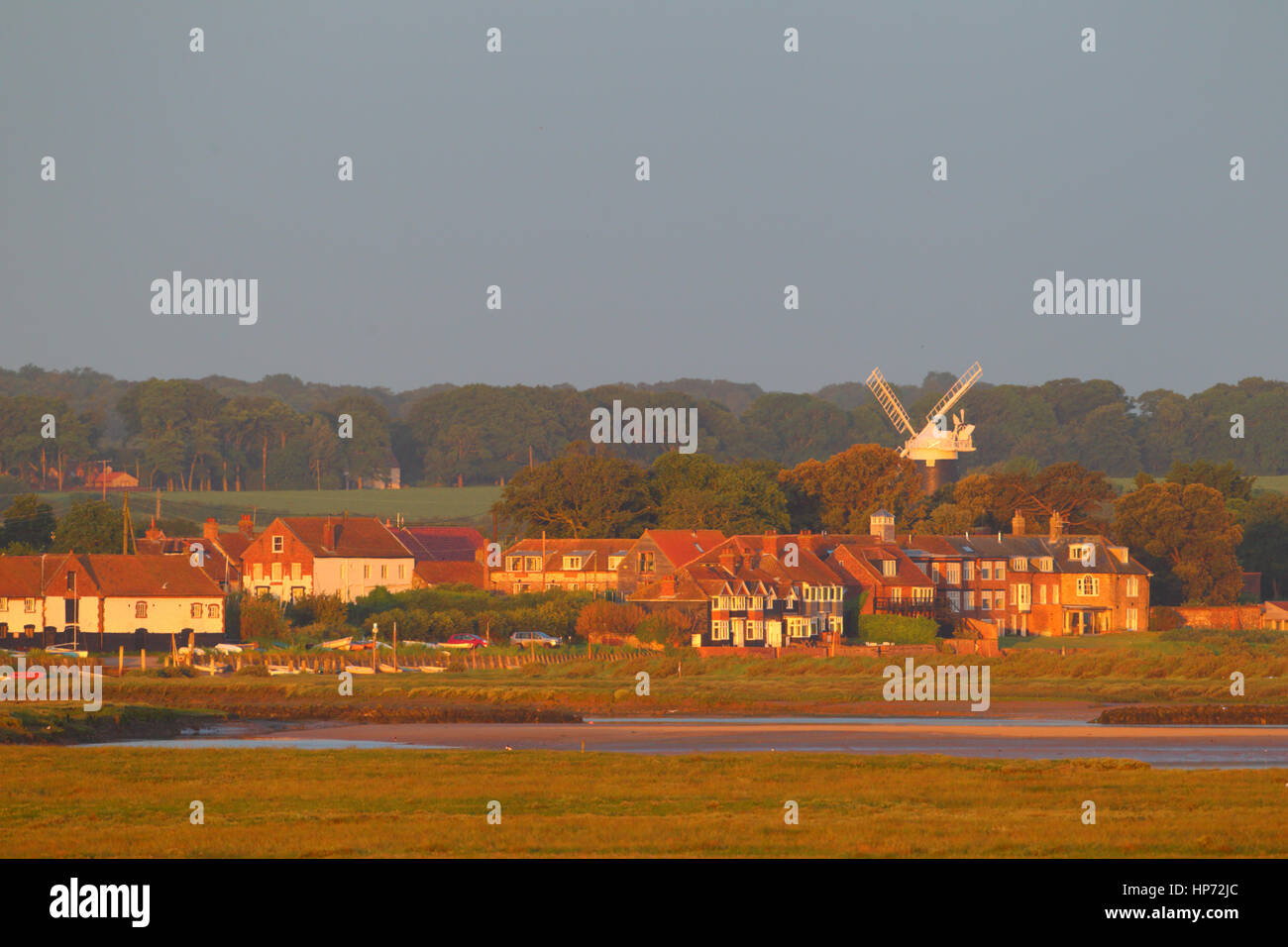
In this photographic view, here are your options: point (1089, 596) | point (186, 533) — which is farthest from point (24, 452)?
point (1089, 596)

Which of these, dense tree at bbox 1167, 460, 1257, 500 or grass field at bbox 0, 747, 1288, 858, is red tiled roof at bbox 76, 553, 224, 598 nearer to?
grass field at bbox 0, 747, 1288, 858

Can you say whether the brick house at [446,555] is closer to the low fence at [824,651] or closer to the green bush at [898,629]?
the low fence at [824,651]

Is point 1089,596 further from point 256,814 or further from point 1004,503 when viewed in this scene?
point 256,814

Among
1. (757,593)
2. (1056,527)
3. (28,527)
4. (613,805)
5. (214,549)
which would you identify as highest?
(28,527)

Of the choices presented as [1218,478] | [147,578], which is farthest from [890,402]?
[147,578]

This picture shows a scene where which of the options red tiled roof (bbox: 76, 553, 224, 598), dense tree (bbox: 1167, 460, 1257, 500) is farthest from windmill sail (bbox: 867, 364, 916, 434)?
red tiled roof (bbox: 76, 553, 224, 598)

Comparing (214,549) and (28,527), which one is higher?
(28,527)

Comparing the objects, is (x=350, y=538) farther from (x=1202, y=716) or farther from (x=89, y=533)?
(x=1202, y=716)
